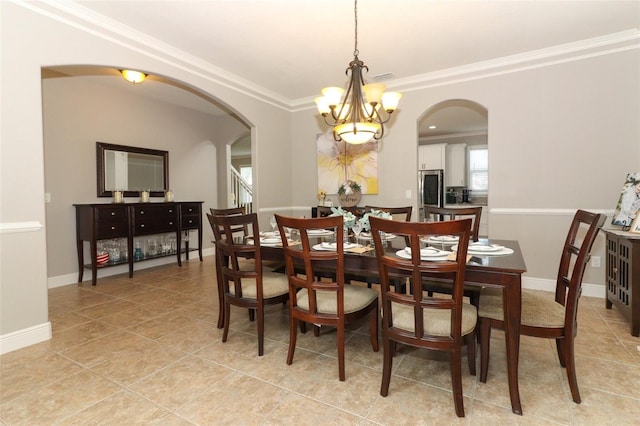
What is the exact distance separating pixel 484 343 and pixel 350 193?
313cm

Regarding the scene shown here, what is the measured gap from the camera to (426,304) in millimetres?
1592

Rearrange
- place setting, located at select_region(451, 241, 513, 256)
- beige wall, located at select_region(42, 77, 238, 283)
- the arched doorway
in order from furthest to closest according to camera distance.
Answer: the arched doorway
beige wall, located at select_region(42, 77, 238, 283)
place setting, located at select_region(451, 241, 513, 256)

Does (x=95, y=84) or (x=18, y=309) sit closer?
(x=18, y=309)

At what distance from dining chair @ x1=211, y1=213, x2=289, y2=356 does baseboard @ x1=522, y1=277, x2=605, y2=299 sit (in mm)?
3023

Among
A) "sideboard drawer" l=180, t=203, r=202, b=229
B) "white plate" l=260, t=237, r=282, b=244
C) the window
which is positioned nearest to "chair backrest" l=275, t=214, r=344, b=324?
"white plate" l=260, t=237, r=282, b=244

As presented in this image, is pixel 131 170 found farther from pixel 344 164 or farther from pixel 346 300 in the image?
pixel 346 300

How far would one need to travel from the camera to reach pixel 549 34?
10.6 feet

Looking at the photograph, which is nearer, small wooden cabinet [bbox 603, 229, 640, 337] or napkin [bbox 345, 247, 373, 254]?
napkin [bbox 345, 247, 373, 254]

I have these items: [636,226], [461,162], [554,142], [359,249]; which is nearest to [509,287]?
[359,249]

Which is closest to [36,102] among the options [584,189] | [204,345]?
[204,345]

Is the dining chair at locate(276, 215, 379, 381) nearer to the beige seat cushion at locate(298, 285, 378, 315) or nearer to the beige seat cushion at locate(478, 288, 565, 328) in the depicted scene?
the beige seat cushion at locate(298, 285, 378, 315)

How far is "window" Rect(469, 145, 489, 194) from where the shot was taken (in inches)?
301

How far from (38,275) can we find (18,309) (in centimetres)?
26

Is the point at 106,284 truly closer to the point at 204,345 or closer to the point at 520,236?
the point at 204,345
